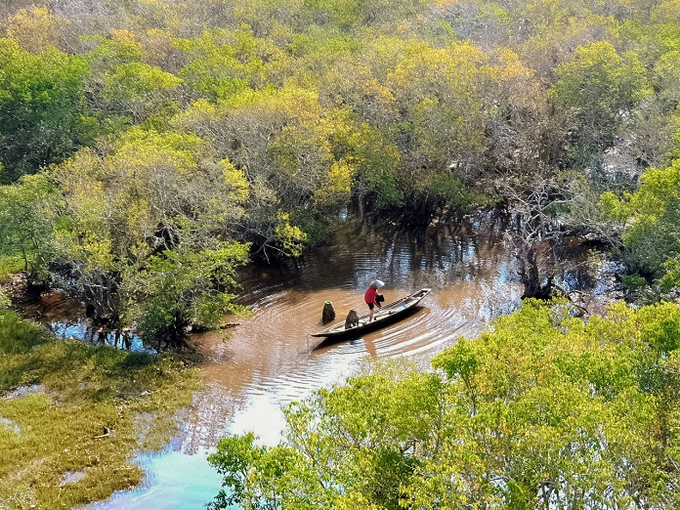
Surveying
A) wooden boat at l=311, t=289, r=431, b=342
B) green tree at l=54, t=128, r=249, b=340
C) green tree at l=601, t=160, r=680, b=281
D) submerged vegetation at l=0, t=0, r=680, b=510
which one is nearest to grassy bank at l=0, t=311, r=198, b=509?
submerged vegetation at l=0, t=0, r=680, b=510

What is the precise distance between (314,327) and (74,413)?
9700 mm

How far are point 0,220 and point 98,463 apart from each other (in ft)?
41.8

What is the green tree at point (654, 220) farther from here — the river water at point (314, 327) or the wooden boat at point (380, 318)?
the wooden boat at point (380, 318)

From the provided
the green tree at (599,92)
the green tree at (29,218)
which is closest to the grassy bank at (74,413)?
the green tree at (29,218)

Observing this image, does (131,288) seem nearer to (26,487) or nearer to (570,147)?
(26,487)

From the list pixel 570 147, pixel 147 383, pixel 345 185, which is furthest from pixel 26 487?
pixel 570 147

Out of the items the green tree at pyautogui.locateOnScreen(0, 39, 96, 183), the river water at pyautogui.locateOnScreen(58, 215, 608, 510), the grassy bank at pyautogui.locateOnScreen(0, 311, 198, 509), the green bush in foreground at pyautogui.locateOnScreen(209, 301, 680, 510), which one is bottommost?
the river water at pyautogui.locateOnScreen(58, 215, 608, 510)

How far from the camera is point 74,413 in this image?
18.9 meters

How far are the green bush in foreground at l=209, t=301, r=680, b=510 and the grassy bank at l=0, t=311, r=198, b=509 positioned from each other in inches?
226

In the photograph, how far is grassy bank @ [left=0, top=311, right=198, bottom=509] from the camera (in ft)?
52.4

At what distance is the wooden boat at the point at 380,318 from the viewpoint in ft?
77.7

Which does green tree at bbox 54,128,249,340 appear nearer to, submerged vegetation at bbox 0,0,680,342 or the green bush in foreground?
submerged vegetation at bbox 0,0,680,342

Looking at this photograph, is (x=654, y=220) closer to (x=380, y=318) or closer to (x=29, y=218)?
(x=380, y=318)

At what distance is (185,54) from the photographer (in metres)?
40.7
